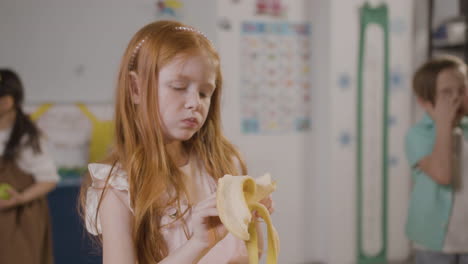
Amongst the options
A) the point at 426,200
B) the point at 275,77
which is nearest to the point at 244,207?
the point at 426,200

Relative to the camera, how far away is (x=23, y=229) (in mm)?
1625

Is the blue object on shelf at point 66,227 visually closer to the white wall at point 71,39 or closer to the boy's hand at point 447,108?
the white wall at point 71,39

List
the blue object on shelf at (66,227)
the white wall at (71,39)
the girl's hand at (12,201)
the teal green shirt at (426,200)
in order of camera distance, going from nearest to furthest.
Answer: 1. the teal green shirt at (426,200)
2. the girl's hand at (12,201)
3. the blue object on shelf at (66,227)
4. the white wall at (71,39)

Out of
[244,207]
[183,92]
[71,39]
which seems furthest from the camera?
[71,39]

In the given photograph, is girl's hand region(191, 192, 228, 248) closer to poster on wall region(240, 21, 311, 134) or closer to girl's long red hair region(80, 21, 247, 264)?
girl's long red hair region(80, 21, 247, 264)

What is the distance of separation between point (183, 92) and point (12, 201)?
3.86ft

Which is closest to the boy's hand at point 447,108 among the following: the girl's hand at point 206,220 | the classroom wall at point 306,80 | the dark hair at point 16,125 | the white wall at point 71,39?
the girl's hand at point 206,220

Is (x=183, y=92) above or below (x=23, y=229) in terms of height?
above

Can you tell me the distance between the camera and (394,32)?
280cm

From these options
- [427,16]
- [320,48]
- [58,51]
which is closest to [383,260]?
[320,48]

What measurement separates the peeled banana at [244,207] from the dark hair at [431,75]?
1067mm

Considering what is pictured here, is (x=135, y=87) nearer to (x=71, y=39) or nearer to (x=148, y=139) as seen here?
(x=148, y=139)

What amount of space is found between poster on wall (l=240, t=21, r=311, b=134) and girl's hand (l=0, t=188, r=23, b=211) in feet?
4.92

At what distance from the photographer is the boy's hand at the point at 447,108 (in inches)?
56.5
